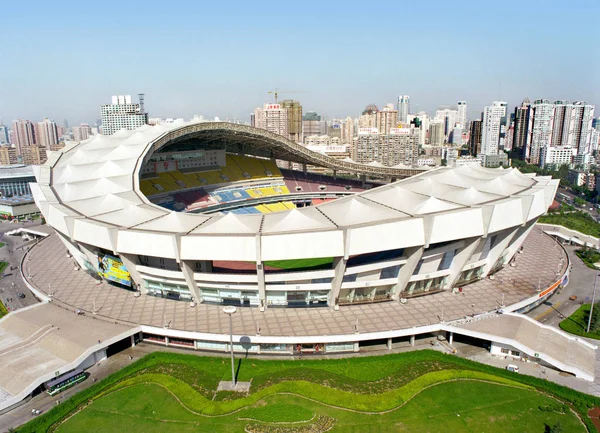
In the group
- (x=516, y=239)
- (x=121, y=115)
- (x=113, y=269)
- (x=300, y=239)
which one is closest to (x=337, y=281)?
(x=300, y=239)

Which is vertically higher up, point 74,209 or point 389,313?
point 74,209

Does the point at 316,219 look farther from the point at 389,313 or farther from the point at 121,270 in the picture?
the point at 121,270

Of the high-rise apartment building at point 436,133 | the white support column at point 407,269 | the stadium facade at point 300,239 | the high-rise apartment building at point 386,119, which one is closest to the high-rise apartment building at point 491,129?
the high-rise apartment building at point 436,133

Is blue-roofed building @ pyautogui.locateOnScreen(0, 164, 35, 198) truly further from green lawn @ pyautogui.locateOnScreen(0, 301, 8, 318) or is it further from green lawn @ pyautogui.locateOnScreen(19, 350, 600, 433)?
green lawn @ pyautogui.locateOnScreen(19, 350, 600, 433)

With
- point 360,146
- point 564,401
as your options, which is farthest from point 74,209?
point 360,146

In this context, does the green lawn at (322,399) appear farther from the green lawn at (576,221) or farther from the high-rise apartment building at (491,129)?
the high-rise apartment building at (491,129)

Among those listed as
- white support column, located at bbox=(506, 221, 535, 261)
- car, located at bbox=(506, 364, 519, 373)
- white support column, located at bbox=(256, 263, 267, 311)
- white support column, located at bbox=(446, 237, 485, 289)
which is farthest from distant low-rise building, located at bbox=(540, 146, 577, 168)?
white support column, located at bbox=(256, 263, 267, 311)

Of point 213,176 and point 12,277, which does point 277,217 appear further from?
point 213,176
